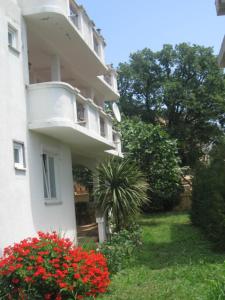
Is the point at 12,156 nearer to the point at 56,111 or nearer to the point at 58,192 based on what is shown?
the point at 56,111

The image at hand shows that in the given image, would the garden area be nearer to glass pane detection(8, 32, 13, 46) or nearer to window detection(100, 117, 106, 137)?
window detection(100, 117, 106, 137)

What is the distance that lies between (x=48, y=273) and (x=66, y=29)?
25.0 ft

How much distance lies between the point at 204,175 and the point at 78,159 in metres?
5.33

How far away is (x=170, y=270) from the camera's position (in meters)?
11.8

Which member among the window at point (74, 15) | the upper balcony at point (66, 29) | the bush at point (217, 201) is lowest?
the bush at point (217, 201)

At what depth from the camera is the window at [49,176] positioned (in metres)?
13.2

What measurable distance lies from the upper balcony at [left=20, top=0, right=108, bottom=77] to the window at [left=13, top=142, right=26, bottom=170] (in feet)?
11.8

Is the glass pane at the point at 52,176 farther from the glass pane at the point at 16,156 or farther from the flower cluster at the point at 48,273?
the flower cluster at the point at 48,273

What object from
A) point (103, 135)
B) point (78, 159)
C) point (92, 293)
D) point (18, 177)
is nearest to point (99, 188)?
point (103, 135)

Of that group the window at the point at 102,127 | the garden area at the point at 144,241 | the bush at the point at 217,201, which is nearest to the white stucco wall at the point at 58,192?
the garden area at the point at 144,241

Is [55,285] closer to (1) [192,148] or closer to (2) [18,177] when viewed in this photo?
(2) [18,177]

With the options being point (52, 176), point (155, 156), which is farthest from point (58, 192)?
point (155, 156)

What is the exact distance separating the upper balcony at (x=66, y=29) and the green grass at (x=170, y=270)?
693 cm

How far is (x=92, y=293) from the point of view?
9000 millimetres
